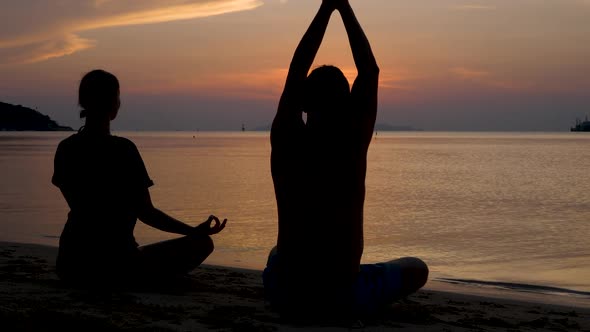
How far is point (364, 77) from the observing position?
349 centimetres

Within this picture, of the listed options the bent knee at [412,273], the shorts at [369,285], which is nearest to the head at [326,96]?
the shorts at [369,285]

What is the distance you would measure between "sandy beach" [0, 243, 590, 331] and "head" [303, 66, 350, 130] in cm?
115

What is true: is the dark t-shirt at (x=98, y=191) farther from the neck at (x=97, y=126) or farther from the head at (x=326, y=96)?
the head at (x=326, y=96)

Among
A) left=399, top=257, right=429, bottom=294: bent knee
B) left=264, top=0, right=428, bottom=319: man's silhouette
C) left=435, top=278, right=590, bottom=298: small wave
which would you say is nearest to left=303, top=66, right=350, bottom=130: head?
left=264, top=0, right=428, bottom=319: man's silhouette

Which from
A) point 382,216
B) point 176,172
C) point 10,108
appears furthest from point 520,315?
point 10,108

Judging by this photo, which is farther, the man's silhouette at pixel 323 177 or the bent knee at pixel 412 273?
the bent knee at pixel 412 273

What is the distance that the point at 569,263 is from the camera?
9.25 metres

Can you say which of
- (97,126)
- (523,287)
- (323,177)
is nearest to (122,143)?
(97,126)

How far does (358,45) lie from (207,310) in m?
1.86

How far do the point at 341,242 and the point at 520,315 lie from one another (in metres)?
2.33

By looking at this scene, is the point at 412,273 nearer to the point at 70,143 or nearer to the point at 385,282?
the point at 385,282

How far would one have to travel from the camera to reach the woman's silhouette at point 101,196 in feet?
14.3

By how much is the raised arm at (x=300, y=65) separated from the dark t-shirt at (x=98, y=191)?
1.22m

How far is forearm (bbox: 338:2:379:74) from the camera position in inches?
137
